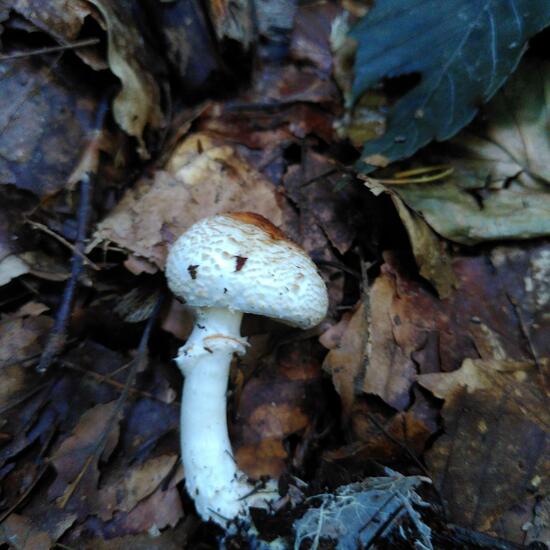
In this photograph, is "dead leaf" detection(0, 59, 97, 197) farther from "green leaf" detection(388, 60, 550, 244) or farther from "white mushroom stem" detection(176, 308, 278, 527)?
"green leaf" detection(388, 60, 550, 244)

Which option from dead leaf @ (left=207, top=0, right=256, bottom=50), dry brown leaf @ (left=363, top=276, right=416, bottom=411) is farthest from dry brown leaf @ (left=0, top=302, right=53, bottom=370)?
dead leaf @ (left=207, top=0, right=256, bottom=50)

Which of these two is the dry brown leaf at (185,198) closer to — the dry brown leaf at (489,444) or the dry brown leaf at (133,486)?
the dry brown leaf at (133,486)

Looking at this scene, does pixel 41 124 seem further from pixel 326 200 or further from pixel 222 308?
pixel 326 200

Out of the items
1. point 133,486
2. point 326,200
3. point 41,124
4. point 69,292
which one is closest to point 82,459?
point 133,486

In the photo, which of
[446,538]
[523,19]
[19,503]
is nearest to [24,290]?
[19,503]

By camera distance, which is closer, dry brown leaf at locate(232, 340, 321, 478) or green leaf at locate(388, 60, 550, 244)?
dry brown leaf at locate(232, 340, 321, 478)

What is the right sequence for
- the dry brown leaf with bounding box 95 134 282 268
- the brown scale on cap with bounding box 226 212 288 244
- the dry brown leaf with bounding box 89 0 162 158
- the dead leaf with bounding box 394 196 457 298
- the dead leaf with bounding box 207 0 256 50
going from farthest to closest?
the dead leaf with bounding box 207 0 256 50
the dry brown leaf with bounding box 89 0 162 158
the dry brown leaf with bounding box 95 134 282 268
the dead leaf with bounding box 394 196 457 298
the brown scale on cap with bounding box 226 212 288 244

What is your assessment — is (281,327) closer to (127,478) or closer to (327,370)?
(327,370)
